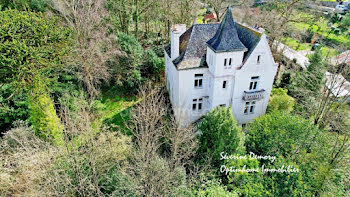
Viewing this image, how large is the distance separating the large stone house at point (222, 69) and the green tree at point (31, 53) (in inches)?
487

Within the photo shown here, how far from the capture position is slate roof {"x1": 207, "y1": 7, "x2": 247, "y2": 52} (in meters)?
23.4

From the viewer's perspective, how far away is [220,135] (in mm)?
19516

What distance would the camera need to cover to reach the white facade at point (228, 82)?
81.1ft

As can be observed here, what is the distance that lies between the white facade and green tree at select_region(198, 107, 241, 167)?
502 cm

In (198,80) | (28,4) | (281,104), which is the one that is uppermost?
(28,4)

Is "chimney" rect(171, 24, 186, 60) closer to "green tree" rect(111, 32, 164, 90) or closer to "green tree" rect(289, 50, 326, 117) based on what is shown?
"green tree" rect(111, 32, 164, 90)

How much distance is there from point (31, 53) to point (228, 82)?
19073mm

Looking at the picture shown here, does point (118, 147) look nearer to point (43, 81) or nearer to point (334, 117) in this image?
point (43, 81)

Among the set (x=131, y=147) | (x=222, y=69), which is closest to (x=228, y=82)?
(x=222, y=69)

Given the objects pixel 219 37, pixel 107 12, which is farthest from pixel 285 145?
pixel 107 12

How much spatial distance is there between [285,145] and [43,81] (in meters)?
20.9

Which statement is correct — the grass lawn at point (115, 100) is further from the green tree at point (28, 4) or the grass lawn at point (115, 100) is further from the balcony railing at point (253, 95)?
the green tree at point (28, 4)

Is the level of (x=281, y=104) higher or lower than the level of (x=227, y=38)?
lower

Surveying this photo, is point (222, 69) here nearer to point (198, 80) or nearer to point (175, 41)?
point (198, 80)
